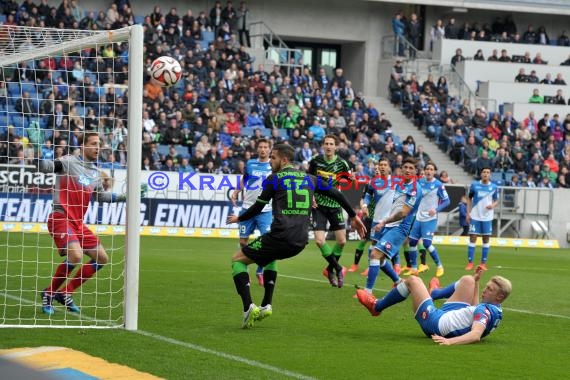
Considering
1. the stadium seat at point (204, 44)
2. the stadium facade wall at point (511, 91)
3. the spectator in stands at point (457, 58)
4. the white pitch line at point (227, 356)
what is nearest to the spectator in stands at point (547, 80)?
the stadium facade wall at point (511, 91)

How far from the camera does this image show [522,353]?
958 cm

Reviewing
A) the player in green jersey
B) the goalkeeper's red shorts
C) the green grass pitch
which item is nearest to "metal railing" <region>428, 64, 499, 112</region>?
the green grass pitch

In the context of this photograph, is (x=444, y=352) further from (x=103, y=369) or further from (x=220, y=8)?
(x=220, y=8)

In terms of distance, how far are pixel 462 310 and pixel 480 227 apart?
1303 centimetres

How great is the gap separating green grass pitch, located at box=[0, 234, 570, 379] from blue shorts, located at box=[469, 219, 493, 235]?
225 inches

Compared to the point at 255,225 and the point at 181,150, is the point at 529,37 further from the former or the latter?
the point at 255,225

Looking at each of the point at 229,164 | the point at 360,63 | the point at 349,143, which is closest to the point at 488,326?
the point at 229,164

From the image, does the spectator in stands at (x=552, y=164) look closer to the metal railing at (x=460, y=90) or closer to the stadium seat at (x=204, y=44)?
the metal railing at (x=460, y=90)

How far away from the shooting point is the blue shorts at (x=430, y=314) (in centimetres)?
995

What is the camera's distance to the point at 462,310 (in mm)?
9852

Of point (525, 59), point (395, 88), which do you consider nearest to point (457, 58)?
point (525, 59)

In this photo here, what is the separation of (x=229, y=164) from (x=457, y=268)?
447 inches

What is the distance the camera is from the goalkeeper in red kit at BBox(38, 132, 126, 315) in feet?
36.4

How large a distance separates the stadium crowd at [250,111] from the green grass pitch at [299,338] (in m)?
14.8
